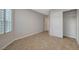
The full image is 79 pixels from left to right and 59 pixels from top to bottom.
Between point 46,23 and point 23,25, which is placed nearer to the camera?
point 23,25

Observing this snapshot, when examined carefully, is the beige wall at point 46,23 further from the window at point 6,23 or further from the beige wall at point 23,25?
the window at point 6,23

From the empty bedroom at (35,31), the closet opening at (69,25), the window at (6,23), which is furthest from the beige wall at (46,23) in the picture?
the window at (6,23)

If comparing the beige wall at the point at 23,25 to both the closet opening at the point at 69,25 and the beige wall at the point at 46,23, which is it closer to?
the beige wall at the point at 46,23

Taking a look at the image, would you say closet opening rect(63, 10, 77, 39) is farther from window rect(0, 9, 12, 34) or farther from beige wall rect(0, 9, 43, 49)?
window rect(0, 9, 12, 34)

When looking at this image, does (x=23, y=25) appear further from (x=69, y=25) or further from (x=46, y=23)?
(x=69, y=25)

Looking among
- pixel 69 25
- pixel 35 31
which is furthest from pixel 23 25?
pixel 69 25

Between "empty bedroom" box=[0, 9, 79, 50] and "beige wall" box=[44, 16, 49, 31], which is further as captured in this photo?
"beige wall" box=[44, 16, 49, 31]

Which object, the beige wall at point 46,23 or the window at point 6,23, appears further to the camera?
the beige wall at point 46,23

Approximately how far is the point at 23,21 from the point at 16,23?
14 cm

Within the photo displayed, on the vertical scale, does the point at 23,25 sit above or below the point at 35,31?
above

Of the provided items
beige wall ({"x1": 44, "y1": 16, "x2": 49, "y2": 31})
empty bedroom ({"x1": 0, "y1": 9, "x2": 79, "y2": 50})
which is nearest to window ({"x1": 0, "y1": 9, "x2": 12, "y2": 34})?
empty bedroom ({"x1": 0, "y1": 9, "x2": 79, "y2": 50})

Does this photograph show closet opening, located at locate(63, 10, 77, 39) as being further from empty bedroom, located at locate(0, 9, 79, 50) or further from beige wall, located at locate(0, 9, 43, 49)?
beige wall, located at locate(0, 9, 43, 49)
